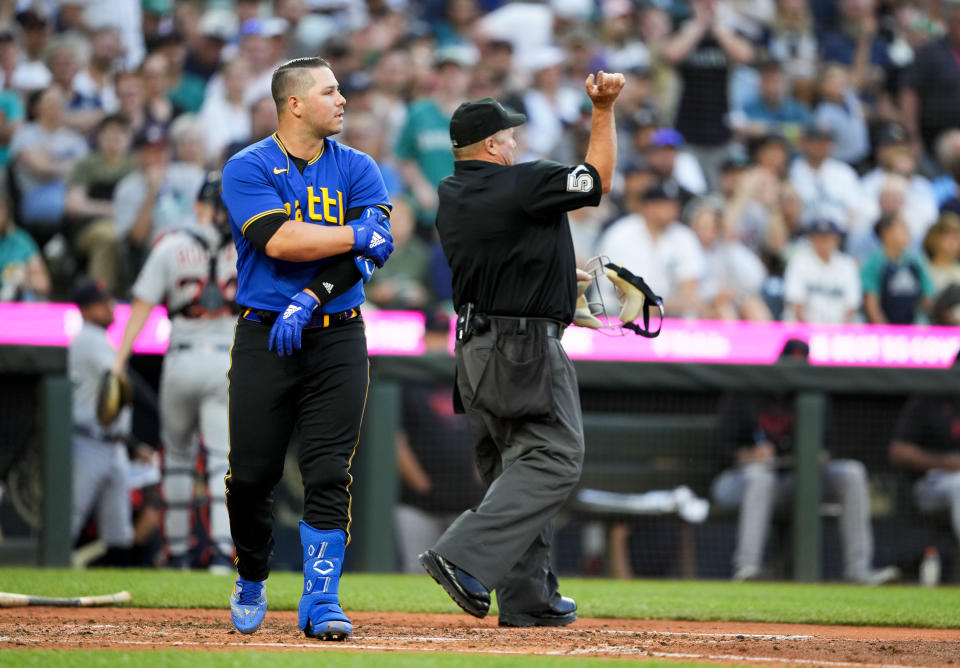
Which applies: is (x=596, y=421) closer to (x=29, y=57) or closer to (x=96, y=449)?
(x=96, y=449)

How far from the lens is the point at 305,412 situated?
15.8 ft

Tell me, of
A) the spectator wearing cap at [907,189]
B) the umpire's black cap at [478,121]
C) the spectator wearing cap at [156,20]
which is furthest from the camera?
the spectator wearing cap at [156,20]

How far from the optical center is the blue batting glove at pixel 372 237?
471 centimetres

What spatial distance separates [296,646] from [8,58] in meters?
7.95

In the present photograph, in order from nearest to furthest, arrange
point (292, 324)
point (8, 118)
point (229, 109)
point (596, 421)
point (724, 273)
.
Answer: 1. point (292, 324)
2. point (596, 421)
3. point (8, 118)
4. point (724, 273)
5. point (229, 109)

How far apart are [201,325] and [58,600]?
6.85ft

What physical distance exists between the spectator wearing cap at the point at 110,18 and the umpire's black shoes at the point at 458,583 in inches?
322

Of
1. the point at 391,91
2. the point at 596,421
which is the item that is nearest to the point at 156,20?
the point at 391,91

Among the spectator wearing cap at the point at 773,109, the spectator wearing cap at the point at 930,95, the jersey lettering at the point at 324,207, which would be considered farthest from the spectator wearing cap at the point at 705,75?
the jersey lettering at the point at 324,207

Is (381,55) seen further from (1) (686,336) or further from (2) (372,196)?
(2) (372,196)

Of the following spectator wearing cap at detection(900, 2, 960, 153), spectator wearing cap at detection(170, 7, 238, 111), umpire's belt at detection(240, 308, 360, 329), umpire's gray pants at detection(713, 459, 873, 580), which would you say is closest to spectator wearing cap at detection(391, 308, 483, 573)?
umpire's gray pants at detection(713, 459, 873, 580)

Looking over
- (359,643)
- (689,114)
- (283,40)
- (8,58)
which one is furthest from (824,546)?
(8,58)

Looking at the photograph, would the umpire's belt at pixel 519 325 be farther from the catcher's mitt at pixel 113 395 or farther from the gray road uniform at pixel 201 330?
the catcher's mitt at pixel 113 395

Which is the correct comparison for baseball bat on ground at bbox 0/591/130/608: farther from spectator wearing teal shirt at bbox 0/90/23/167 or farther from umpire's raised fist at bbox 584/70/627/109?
spectator wearing teal shirt at bbox 0/90/23/167
